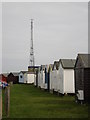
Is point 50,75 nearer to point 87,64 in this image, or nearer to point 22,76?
point 87,64

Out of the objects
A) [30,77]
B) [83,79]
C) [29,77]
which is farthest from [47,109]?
[30,77]

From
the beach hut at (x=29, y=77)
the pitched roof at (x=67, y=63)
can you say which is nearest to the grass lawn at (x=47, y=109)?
the pitched roof at (x=67, y=63)

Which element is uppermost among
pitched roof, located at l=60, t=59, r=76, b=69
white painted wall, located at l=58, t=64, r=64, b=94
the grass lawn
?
pitched roof, located at l=60, t=59, r=76, b=69

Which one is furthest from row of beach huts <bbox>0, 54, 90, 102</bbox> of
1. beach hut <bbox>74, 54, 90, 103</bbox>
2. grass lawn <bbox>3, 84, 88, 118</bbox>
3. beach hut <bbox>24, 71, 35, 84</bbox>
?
beach hut <bbox>24, 71, 35, 84</bbox>

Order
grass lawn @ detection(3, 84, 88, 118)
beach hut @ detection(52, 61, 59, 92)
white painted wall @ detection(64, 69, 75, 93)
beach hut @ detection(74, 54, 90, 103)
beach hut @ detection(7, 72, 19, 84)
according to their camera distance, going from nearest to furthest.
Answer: grass lawn @ detection(3, 84, 88, 118), beach hut @ detection(74, 54, 90, 103), white painted wall @ detection(64, 69, 75, 93), beach hut @ detection(52, 61, 59, 92), beach hut @ detection(7, 72, 19, 84)

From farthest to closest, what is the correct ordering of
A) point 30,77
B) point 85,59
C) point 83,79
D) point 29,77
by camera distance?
point 30,77 < point 29,77 < point 85,59 < point 83,79

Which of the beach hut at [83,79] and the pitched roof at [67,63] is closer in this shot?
the beach hut at [83,79]

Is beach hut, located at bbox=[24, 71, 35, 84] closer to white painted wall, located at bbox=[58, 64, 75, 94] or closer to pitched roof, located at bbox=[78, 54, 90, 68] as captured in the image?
white painted wall, located at bbox=[58, 64, 75, 94]

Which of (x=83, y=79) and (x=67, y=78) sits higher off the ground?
(x=83, y=79)

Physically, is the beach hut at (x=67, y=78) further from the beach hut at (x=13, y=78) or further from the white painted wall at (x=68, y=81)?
the beach hut at (x=13, y=78)

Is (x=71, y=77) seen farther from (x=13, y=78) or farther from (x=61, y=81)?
(x=13, y=78)

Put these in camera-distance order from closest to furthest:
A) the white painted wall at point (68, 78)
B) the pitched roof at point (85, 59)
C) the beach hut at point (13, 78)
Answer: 1. the pitched roof at point (85, 59)
2. the white painted wall at point (68, 78)
3. the beach hut at point (13, 78)

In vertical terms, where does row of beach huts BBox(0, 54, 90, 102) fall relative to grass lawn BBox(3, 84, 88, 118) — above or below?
above

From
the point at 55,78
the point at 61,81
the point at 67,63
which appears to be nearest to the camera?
A: the point at 67,63
